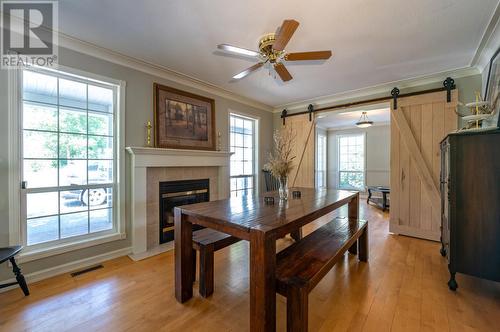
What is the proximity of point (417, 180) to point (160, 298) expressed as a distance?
12.6 ft

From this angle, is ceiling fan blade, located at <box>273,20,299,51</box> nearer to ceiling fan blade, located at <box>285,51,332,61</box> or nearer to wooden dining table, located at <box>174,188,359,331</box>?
ceiling fan blade, located at <box>285,51,332,61</box>

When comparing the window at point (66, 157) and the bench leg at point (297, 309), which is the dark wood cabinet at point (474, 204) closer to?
the bench leg at point (297, 309)

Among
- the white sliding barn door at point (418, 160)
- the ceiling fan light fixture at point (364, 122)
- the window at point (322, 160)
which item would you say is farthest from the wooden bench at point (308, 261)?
the window at point (322, 160)

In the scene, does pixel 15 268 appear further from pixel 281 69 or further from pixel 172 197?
pixel 281 69

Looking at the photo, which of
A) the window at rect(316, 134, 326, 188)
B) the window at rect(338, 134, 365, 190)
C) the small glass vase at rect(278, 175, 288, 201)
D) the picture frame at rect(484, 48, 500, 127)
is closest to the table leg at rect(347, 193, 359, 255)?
the small glass vase at rect(278, 175, 288, 201)

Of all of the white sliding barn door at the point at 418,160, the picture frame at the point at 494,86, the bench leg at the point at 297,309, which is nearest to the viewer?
the bench leg at the point at 297,309

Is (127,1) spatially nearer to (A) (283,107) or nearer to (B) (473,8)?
(B) (473,8)

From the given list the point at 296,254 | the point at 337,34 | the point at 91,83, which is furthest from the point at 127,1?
the point at 296,254

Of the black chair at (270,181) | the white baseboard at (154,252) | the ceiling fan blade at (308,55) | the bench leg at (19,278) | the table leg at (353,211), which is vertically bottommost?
the white baseboard at (154,252)

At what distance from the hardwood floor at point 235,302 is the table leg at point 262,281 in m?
0.35

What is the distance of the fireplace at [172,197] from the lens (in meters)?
3.17

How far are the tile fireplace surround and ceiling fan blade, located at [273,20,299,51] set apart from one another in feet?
6.78

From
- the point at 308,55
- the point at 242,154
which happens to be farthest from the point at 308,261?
the point at 242,154

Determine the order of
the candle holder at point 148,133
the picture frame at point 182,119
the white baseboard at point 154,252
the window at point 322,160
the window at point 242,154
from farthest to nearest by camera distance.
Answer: the window at point 322,160 → the window at point 242,154 → the picture frame at point 182,119 → the candle holder at point 148,133 → the white baseboard at point 154,252
